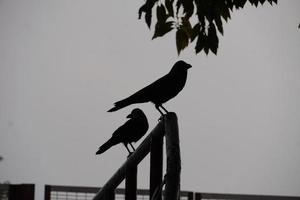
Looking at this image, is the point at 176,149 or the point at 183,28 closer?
the point at 176,149

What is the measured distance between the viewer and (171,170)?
1.48 metres

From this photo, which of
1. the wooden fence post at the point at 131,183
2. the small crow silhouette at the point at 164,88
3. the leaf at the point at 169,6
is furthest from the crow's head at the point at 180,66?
the wooden fence post at the point at 131,183

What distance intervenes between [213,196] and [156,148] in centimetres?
279

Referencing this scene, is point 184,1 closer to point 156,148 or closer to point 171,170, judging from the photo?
point 156,148

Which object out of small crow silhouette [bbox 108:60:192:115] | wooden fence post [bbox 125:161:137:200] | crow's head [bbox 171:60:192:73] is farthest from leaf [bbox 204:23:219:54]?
crow's head [bbox 171:60:192:73]

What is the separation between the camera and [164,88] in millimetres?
3125

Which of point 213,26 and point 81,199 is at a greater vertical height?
point 213,26

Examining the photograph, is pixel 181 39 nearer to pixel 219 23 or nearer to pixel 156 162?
pixel 219 23

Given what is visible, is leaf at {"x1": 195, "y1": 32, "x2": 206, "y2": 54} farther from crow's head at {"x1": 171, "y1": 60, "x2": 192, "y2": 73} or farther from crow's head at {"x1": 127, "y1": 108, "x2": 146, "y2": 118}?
crow's head at {"x1": 127, "y1": 108, "x2": 146, "y2": 118}

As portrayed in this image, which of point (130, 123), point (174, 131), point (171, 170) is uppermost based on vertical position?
point (130, 123)

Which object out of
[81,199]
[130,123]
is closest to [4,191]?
[81,199]

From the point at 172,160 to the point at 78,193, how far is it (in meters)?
3.22

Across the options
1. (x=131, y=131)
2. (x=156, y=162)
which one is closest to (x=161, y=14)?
(x=156, y=162)

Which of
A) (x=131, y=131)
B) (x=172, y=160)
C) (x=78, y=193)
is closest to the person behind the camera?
(x=172, y=160)
